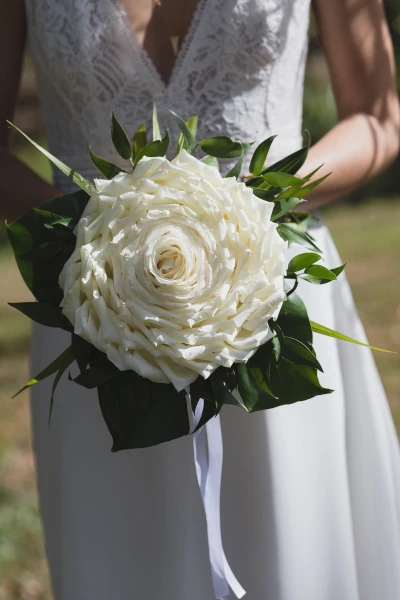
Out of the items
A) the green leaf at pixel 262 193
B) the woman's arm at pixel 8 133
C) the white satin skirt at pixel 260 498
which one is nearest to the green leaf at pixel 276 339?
the green leaf at pixel 262 193

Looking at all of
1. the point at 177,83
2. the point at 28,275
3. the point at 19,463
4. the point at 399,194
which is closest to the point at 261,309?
the point at 28,275

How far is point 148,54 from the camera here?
1.88 meters

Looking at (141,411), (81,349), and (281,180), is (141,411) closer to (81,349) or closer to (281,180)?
(81,349)

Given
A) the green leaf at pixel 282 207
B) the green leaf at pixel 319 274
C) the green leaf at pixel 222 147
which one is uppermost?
the green leaf at pixel 222 147

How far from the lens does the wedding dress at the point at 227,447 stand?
183 cm

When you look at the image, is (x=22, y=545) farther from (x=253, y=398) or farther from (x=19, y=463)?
(x=253, y=398)

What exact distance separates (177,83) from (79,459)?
0.94 meters

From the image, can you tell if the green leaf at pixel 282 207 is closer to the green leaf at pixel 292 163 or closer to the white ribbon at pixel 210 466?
the green leaf at pixel 292 163

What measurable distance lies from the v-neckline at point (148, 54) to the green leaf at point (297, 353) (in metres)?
0.75

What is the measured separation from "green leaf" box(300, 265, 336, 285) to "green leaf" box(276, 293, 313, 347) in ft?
0.16

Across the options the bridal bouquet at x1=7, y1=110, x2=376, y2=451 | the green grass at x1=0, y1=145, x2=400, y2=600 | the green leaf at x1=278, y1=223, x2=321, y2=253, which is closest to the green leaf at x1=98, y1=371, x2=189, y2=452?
the bridal bouquet at x1=7, y1=110, x2=376, y2=451

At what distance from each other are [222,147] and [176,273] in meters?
0.32

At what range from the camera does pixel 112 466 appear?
195cm

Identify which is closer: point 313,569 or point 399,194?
point 313,569
